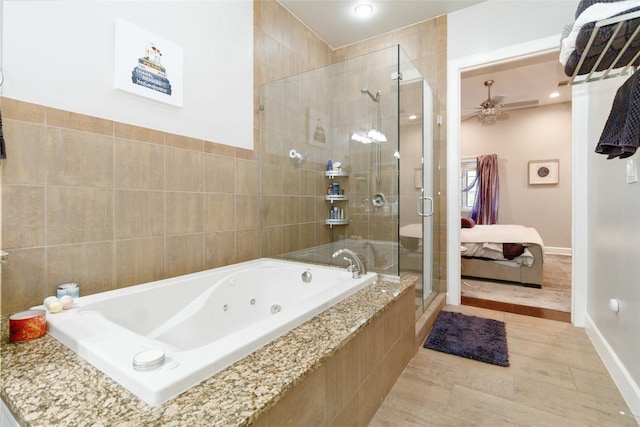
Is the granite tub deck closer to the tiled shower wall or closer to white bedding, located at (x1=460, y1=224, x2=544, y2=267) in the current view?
the tiled shower wall

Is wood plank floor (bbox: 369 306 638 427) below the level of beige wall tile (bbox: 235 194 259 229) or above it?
below

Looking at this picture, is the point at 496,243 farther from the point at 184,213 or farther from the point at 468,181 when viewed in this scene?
the point at 184,213

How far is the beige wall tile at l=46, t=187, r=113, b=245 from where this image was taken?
52.2 inches

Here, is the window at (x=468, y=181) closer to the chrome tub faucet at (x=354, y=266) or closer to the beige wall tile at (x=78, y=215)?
the chrome tub faucet at (x=354, y=266)

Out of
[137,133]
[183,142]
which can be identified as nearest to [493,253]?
[183,142]

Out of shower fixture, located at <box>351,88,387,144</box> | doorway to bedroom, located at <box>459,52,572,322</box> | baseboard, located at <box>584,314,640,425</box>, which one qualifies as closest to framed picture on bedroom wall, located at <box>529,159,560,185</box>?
doorway to bedroom, located at <box>459,52,572,322</box>

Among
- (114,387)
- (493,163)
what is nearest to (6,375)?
(114,387)

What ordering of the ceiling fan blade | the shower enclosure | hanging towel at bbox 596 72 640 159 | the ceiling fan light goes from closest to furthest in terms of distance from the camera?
hanging towel at bbox 596 72 640 159 < the shower enclosure < the ceiling fan light < the ceiling fan blade

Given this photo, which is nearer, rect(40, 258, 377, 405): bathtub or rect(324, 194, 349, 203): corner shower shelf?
rect(40, 258, 377, 405): bathtub

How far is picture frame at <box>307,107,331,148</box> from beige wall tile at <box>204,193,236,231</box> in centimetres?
95

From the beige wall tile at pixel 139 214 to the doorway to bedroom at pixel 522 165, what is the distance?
9.94ft

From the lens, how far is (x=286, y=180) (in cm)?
257

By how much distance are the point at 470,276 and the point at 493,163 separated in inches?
126

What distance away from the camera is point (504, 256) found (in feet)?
11.5
